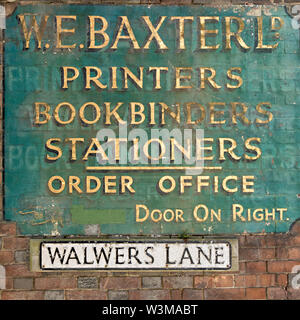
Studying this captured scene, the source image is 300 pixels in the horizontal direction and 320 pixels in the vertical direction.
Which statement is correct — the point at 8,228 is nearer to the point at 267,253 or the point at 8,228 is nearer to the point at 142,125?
the point at 142,125

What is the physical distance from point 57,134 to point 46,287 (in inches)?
77.5

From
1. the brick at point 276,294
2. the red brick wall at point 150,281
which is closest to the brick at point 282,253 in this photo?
the red brick wall at point 150,281

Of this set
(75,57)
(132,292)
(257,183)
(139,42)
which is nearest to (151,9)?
(139,42)

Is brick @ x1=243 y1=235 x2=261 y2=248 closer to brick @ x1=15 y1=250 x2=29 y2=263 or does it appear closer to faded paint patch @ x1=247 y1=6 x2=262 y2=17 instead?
brick @ x1=15 y1=250 x2=29 y2=263

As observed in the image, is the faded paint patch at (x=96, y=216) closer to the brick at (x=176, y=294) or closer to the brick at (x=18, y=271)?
the brick at (x=18, y=271)

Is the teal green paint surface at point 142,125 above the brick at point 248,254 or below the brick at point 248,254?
above

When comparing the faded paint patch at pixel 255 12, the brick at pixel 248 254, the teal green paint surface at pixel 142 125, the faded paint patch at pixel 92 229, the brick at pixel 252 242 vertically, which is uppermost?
the faded paint patch at pixel 255 12

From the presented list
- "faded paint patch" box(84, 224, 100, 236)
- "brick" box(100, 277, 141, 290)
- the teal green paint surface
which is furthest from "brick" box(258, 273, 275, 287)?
"faded paint patch" box(84, 224, 100, 236)

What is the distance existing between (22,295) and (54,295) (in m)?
0.41

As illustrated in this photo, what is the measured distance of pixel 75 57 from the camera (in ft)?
19.4

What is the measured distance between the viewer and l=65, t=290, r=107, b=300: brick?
19.1 feet

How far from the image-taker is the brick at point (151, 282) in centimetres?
581

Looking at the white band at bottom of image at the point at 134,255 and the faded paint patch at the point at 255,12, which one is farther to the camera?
the faded paint patch at the point at 255,12
